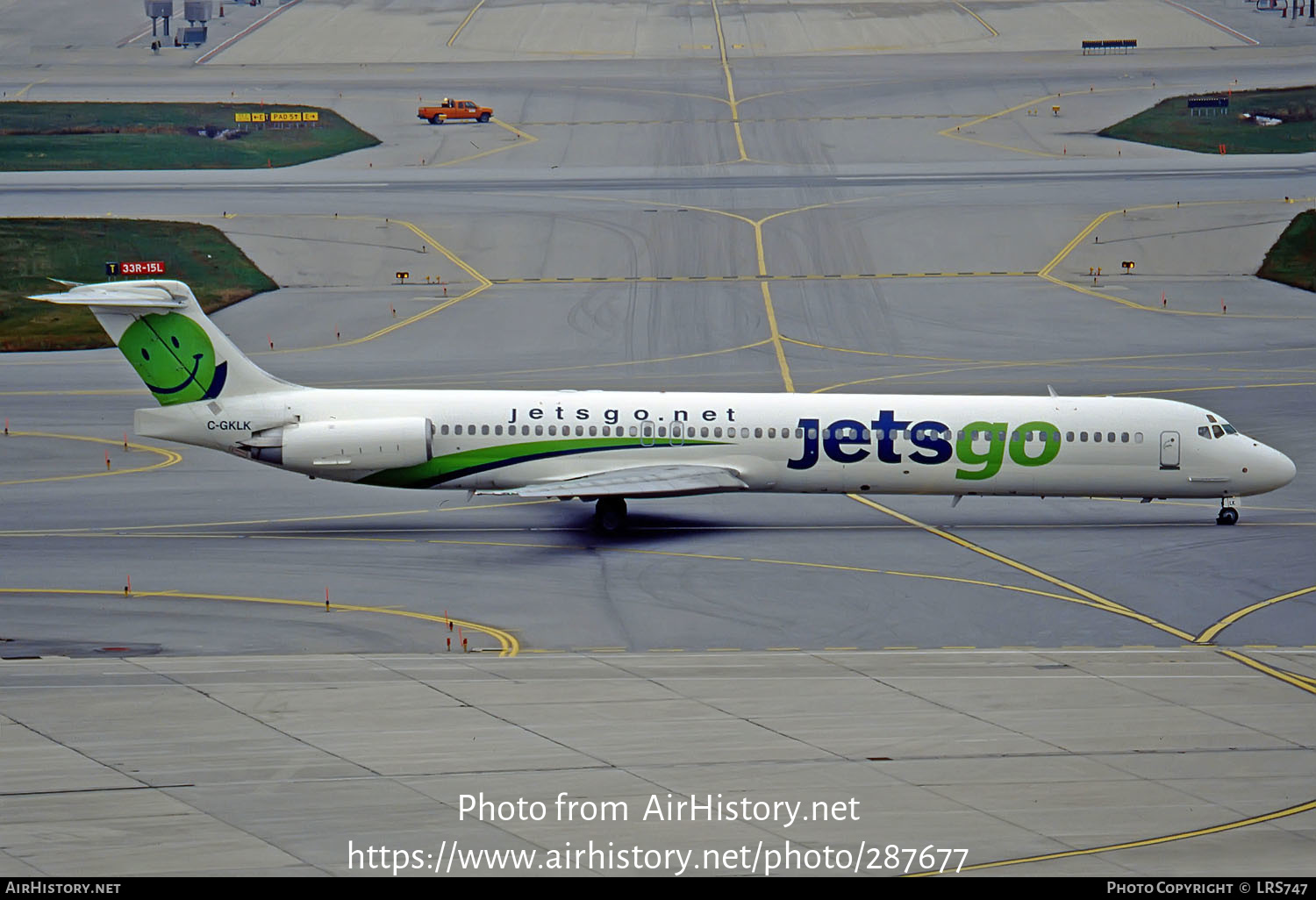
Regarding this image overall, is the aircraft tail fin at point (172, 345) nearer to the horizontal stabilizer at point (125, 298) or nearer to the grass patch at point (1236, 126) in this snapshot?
the horizontal stabilizer at point (125, 298)

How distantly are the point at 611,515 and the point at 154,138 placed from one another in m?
67.5

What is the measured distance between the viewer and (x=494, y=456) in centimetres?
4472

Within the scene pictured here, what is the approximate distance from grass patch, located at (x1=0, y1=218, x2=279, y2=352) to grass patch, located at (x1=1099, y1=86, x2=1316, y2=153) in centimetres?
5280

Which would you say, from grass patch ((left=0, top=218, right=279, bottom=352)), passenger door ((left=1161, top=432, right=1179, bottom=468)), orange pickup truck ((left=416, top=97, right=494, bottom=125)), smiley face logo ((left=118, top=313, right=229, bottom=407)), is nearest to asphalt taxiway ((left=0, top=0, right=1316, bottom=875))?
grass patch ((left=0, top=218, right=279, bottom=352))

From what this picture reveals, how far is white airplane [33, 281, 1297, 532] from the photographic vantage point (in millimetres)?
44000

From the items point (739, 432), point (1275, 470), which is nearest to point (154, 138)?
point (739, 432)

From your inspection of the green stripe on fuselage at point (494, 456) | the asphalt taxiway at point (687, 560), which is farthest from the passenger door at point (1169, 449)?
the green stripe on fuselage at point (494, 456)

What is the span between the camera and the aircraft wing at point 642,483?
4338 centimetres

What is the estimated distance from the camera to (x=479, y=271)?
255ft

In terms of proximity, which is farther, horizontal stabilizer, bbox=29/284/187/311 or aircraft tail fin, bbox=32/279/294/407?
aircraft tail fin, bbox=32/279/294/407

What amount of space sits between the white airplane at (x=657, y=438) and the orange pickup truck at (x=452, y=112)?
62857 mm

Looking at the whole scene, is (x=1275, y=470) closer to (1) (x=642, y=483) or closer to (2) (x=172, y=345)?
(1) (x=642, y=483)

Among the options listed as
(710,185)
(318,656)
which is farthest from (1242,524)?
(710,185)

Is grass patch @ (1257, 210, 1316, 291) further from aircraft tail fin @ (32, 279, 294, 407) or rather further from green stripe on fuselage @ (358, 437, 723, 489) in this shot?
aircraft tail fin @ (32, 279, 294, 407)
